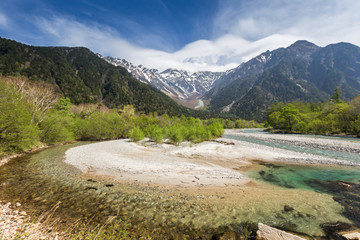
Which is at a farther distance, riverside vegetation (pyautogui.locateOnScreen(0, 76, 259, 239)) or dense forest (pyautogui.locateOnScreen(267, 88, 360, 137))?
dense forest (pyautogui.locateOnScreen(267, 88, 360, 137))

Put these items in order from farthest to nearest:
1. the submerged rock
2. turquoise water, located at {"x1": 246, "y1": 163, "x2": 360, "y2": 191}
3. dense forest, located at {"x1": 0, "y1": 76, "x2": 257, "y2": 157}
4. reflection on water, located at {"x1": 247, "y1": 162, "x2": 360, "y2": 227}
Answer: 1. dense forest, located at {"x1": 0, "y1": 76, "x2": 257, "y2": 157}
2. turquoise water, located at {"x1": 246, "y1": 163, "x2": 360, "y2": 191}
3. reflection on water, located at {"x1": 247, "y1": 162, "x2": 360, "y2": 227}
4. the submerged rock

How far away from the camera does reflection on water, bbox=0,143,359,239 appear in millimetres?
7094

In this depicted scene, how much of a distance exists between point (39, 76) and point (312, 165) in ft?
525

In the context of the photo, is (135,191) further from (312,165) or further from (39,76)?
(39,76)

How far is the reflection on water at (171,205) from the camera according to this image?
23.3ft

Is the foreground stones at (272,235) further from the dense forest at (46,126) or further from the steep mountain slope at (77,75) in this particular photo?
the steep mountain slope at (77,75)

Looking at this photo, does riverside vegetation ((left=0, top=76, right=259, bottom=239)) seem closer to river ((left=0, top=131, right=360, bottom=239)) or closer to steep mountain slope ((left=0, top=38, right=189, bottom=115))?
river ((left=0, top=131, right=360, bottom=239))

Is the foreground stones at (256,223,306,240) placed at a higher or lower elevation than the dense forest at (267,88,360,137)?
lower

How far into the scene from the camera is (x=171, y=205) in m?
8.68

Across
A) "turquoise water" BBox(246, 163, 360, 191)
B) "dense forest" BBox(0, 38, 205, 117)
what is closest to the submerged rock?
"turquoise water" BBox(246, 163, 360, 191)

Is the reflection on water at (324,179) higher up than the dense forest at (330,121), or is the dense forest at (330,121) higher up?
the dense forest at (330,121)

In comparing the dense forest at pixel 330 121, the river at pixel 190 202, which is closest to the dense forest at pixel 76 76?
the dense forest at pixel 330 121

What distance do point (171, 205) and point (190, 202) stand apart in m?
1.25

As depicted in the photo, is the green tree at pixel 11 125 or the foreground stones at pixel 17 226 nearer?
the foreground stones at pixel 17 226
